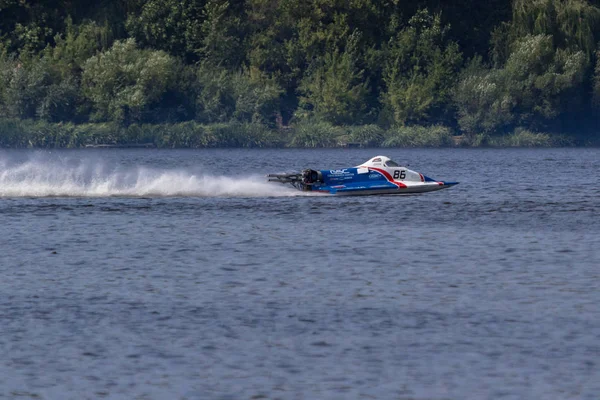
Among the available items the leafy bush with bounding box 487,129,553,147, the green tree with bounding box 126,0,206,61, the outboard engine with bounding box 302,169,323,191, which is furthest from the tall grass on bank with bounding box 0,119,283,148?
the outboard engine with bounding box 302,169,323,191

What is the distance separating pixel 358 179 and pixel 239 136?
292ft

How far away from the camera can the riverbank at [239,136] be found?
139000 millimetres

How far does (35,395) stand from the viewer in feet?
63.4

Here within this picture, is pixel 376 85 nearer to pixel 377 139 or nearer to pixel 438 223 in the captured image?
pixel 377 139

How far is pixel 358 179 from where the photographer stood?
174 feet

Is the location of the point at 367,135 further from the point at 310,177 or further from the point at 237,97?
the point at 310,177

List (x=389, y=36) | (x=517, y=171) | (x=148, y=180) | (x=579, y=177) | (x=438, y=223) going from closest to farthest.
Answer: (x=438, y=223)
(x=148, y=180)
(x=579, y=177)
(x=517, y=171)
(x=389, y=36)

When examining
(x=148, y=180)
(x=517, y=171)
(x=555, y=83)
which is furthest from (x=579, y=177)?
(x=555, y=83)

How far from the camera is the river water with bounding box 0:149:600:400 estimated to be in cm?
2028

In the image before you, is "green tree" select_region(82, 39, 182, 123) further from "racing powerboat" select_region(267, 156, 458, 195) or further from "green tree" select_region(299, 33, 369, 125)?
"racing powerboat" select_region(267, 156, 458, 195)

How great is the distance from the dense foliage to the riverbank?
0.16m

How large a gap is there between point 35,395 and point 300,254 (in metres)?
17.3

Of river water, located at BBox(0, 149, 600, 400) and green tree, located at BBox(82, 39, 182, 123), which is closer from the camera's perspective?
river water, located at BBox(0, 149, 600, 400)

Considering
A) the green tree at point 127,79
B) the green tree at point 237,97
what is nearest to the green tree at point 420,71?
the green tree at point 237,97
